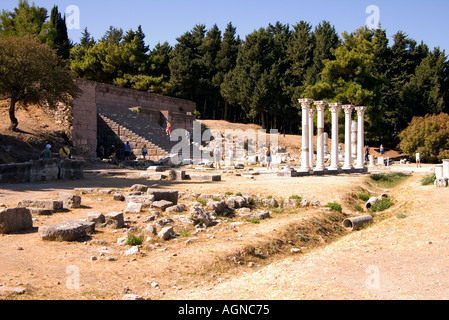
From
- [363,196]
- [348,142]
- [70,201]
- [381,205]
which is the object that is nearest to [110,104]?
[348,142]

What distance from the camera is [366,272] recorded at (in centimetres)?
833

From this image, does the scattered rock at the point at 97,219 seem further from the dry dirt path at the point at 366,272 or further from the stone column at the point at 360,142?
the stone column at the point at 360,142

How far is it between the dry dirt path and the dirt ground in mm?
17

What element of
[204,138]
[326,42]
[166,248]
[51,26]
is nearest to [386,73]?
[326,42]

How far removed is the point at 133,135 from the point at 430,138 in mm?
24592

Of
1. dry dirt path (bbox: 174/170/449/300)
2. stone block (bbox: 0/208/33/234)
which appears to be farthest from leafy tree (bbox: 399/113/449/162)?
stone block (bbox: 0/208/33/234)

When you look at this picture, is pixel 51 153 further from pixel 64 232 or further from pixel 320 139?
pixel 320 139

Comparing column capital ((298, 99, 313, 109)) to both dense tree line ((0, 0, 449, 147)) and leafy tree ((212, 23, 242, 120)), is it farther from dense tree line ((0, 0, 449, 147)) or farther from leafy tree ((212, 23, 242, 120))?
leafy tree ((212, 23, 242, 120))

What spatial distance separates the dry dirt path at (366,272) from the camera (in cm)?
705

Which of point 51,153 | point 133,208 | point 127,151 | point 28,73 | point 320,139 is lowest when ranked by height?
point 133,208

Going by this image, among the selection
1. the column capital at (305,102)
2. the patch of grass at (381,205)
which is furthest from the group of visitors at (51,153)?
the patch of grass at (381,205)

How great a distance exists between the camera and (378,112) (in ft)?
144

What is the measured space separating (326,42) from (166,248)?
4757cm

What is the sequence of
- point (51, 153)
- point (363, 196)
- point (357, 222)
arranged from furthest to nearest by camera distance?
point (51, 153) < point (363, 196) < point (357, 222)
